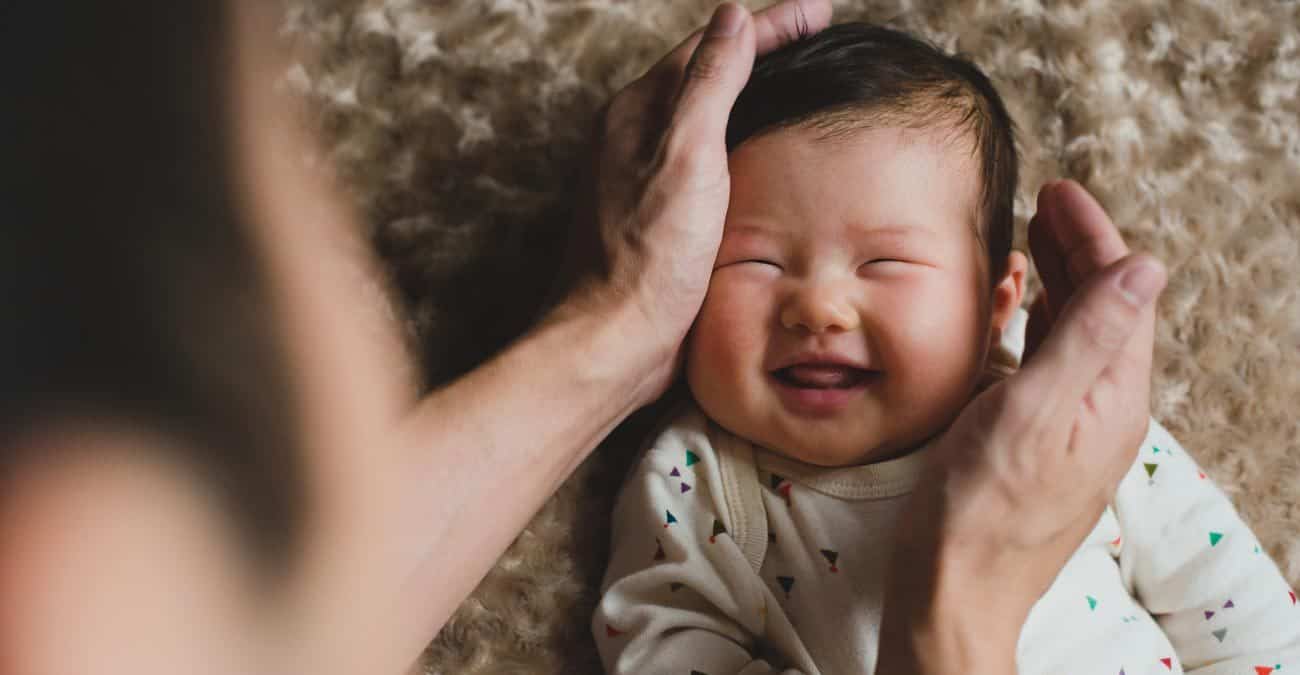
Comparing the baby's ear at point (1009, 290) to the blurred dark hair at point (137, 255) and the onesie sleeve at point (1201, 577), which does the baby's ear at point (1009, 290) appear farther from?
the blurred dark hair at point (137, 255)

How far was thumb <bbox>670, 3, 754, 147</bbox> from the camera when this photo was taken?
3.52ft

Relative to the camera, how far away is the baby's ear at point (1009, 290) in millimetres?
1129

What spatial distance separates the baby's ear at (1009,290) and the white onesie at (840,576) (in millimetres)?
188

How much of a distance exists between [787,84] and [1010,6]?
0.43 m

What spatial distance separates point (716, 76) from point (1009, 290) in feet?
1.20

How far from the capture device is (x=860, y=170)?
3.39ft

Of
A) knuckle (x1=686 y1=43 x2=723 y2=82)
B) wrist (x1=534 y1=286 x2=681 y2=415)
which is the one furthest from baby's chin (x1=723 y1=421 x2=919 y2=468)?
knuckle (x1=686 y1=43 x2=723 y2=82)

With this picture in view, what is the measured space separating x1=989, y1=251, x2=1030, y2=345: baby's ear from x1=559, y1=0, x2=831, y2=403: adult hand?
30cm

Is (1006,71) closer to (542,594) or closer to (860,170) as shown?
(860,170)

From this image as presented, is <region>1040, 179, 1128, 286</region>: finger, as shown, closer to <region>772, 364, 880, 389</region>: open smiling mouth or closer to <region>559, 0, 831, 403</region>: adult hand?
<region>772, 364, 880, 389</region>: open smiling mouth

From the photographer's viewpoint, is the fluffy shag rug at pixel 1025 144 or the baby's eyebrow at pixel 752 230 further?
the fluffy shag rug at pixel 1025 144

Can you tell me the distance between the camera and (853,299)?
103 centimetres

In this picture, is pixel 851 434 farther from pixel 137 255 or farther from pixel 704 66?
pixel 137 255

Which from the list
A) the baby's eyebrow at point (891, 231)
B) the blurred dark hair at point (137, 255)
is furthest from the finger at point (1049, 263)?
the blurred dark hair at point (137, 255)
